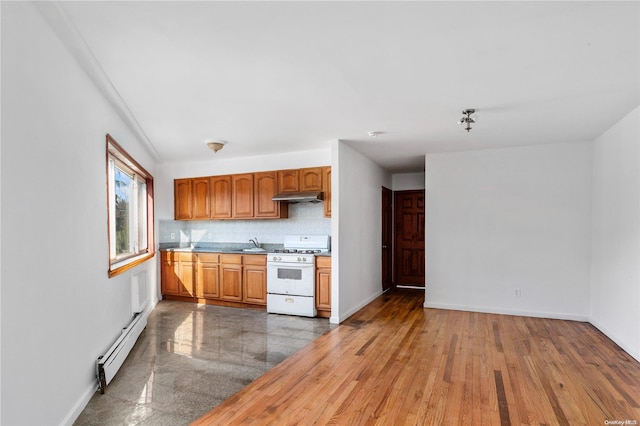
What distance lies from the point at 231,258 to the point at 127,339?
2356 mm

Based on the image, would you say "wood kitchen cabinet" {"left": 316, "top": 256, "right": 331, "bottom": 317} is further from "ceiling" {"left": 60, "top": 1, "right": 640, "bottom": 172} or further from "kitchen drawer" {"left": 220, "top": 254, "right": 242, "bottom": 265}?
"ceiling" {"left": 60, "top": 1, "right": 640, "bottom": 172}

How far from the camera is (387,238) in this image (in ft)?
23.7

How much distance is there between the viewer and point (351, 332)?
14.3 feet

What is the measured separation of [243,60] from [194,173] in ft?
14.4

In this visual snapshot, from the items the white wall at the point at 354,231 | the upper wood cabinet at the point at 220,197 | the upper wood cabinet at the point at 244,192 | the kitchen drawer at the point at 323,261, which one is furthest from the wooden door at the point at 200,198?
the white wall at the point at 354,231

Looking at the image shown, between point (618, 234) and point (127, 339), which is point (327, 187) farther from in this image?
point (618, 234)

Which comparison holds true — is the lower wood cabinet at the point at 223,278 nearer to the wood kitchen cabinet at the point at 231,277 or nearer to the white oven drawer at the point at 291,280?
the wood kitchen cabinet at the point at 231,277

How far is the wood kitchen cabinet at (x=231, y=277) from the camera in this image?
574 centimetres

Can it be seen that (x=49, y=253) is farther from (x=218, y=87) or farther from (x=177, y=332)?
(x=177, y=332)

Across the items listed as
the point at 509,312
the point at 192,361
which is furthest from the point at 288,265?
the point at 509,312

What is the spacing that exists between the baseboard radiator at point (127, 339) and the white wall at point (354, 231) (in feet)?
7.63

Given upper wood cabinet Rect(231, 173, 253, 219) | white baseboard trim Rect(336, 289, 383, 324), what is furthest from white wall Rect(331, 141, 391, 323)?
upper wood cabinet Rect(231, 173, 253, 219)

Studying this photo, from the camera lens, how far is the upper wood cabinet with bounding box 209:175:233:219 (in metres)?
6.12

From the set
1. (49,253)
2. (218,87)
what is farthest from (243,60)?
(49,253)
